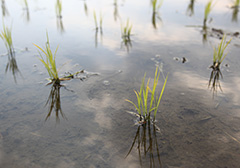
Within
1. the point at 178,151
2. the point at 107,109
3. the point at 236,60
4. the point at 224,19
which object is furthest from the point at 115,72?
the point at 224,19

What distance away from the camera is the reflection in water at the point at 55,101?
239 cm

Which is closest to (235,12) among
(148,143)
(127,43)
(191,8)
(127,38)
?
(191,8)

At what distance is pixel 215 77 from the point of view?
3.12 meters

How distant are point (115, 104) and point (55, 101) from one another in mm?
→ 724

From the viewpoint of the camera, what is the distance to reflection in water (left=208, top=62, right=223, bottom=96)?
2855 mm

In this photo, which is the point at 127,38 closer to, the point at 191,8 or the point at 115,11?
the point at 115,11

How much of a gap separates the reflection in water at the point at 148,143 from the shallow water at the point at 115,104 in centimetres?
1

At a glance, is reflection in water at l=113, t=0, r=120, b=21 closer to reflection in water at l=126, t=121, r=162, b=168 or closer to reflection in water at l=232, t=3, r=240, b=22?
reflection in water at l=232, t=3, r=240, b=22

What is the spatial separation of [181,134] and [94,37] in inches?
132

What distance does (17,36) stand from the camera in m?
4.72

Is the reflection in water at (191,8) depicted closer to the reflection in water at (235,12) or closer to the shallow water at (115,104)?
the reflection in water at (235,12)

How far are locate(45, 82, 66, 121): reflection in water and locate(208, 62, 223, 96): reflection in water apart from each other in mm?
1937

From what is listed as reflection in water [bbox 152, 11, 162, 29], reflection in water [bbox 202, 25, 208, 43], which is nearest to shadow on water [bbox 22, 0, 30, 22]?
reflection in water [bbox 152, 11, 162, 29]

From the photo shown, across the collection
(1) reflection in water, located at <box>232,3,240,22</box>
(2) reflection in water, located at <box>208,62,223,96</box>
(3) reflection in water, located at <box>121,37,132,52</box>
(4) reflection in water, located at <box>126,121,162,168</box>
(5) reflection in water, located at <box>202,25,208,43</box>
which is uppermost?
(1) reflection in water, located at <box>232,3,240,22</box>
